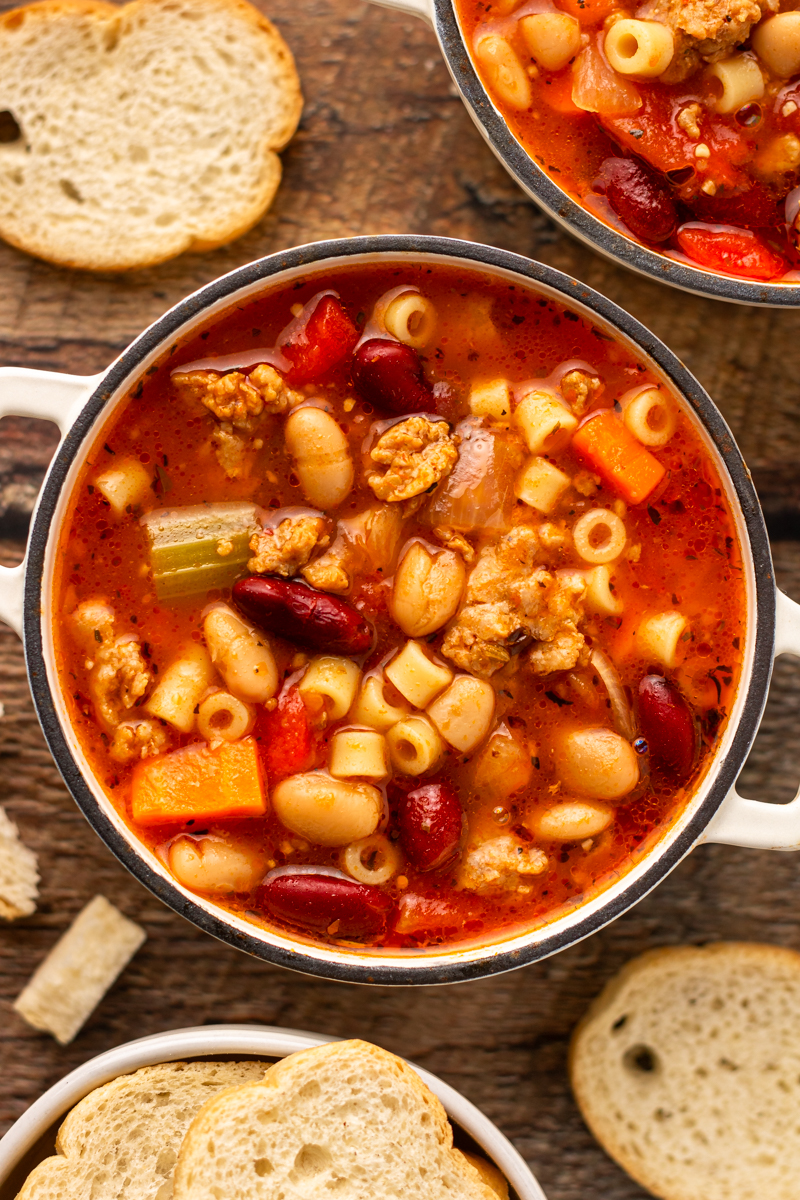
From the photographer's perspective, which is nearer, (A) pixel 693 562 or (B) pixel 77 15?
(A) pixel 693 562

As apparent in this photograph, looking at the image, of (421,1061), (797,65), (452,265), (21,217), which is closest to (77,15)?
(21,217)

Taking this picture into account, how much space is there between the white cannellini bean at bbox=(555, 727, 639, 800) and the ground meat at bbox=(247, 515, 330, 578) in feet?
2.35

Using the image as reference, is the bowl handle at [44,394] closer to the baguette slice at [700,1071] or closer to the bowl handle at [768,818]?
the bowl handle at [768,818]

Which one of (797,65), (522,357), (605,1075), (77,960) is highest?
(797,65)

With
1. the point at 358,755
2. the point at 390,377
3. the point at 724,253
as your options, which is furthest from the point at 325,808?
the point at 724,253

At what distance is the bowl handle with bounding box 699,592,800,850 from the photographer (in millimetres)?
2295

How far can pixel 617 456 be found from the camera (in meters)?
2.35

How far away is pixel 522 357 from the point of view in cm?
237

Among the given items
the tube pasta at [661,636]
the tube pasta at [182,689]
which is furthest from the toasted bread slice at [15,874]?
the tube pasta at [661,636]

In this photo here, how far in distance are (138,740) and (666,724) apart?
1153 millimetres

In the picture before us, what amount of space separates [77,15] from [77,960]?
251 centimetres

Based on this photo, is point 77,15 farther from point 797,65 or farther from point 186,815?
point 186,815

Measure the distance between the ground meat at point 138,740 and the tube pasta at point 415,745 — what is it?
50 centimetres

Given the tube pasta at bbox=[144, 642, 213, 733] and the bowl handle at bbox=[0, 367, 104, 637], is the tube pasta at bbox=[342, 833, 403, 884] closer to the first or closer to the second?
the tube pasta at bbox=[144, 642, 213, 733]
